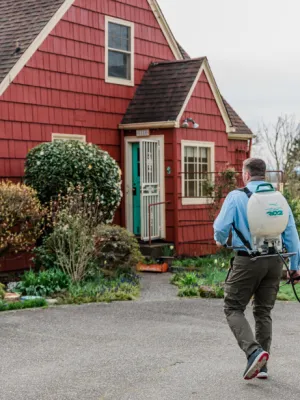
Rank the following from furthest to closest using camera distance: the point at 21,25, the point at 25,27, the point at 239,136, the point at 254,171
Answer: the point at 239,136, the point at 21,25, the point at 25,27, the point at 254,171

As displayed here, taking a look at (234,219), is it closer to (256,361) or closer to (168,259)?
(256,361)

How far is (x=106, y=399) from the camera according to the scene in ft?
20.1

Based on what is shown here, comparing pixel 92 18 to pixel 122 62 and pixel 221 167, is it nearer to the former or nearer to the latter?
pixel 122 62

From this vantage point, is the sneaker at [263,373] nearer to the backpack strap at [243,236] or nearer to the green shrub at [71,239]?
the backpack strap at [243,236]

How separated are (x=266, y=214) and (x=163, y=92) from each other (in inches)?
403

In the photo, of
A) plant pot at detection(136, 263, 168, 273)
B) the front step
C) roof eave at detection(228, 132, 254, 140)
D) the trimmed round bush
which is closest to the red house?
the front step

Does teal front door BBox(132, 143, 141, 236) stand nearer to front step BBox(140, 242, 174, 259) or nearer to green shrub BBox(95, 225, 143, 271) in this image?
front step BBox(140, 242, 174, 259)

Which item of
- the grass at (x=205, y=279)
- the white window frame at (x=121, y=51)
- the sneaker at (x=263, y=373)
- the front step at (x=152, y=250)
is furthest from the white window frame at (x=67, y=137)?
the sneaker at (x=263, y=373)

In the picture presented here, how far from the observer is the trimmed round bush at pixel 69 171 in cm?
1343

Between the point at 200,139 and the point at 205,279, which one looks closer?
the point at 205,279

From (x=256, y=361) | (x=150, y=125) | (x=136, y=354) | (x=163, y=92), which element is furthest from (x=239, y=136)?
(x=256, y=361)

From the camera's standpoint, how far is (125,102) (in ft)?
54.4

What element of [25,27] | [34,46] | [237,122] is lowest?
[237,122]

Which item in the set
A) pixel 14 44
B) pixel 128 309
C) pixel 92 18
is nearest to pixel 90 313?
pixel 128 309
